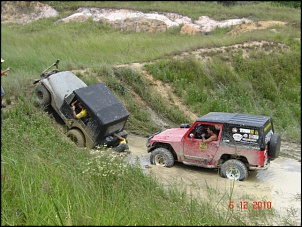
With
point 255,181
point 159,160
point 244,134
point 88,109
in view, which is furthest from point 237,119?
point 88,109

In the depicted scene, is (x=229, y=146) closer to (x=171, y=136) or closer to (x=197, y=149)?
(x=197, y=149)

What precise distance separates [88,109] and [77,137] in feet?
2.70

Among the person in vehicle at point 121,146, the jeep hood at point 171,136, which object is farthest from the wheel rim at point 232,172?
the person in vehicle at point 121,146

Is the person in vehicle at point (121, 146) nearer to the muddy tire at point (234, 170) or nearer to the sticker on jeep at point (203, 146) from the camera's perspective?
the sticker on jeep at point (203, 146)

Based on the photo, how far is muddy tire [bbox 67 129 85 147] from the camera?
11367 millimetres

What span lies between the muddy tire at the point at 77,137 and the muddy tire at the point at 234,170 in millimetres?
3729

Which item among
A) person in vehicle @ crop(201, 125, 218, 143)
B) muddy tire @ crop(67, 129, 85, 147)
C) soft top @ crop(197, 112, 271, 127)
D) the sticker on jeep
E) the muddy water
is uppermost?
soft top @ crop(197, 112, 271, 127)

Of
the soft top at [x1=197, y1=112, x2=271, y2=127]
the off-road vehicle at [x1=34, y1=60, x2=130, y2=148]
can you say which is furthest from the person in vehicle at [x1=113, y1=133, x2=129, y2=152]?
the soft top at [x1=197, y1=112, x2=271, y2=127]

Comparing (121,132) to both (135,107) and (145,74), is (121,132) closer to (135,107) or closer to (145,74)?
(135,107)

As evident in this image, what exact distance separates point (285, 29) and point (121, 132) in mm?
16720

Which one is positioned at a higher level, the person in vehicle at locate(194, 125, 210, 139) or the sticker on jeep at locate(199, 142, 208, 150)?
the person in vehicle at locate(194, 125, 210, 139)

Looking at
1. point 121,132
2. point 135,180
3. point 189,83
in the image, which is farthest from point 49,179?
point 189,83

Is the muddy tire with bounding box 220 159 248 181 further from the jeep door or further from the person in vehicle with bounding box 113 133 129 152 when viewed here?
the person in vehicle with bounding box 113 133 129 152

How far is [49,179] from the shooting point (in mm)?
5586
